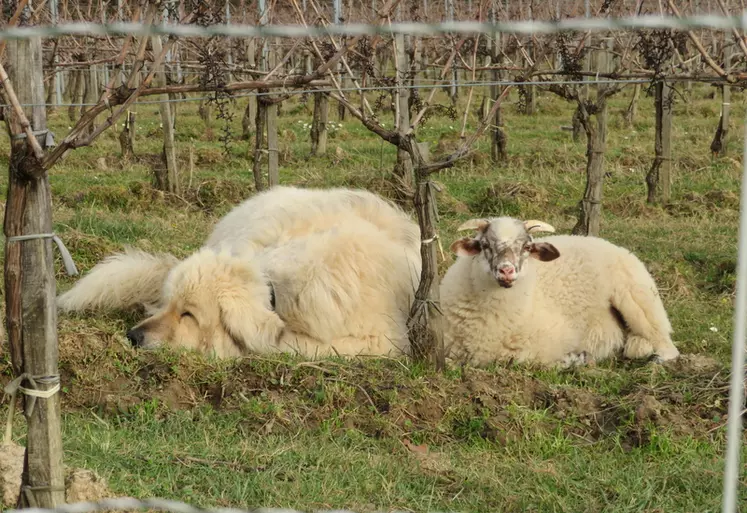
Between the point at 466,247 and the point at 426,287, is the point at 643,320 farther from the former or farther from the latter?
the point at 426,287

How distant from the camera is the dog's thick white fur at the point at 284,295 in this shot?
6.21 meters

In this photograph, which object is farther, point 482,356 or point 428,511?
point 482,356

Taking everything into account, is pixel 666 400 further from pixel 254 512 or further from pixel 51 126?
pixel 51 126

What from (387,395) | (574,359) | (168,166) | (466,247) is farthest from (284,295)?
(168,166)

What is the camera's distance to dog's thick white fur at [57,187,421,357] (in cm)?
621

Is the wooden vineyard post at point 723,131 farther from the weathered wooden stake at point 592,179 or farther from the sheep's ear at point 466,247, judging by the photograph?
the sheep's ear at point 466,247

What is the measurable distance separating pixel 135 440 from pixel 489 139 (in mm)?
12782

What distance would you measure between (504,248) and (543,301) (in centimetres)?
71

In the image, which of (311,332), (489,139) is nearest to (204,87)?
(311,332)

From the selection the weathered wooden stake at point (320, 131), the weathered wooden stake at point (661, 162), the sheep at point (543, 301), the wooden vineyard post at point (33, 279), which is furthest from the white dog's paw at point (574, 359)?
the weathered wooden stake at point (320, 131)

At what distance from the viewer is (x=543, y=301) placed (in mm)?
6516

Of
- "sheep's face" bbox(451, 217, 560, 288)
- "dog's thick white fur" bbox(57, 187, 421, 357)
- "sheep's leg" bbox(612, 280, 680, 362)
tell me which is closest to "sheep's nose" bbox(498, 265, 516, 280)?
"sheep's face" bbox(451, 217, 560, 288)

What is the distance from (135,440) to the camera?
470 cm

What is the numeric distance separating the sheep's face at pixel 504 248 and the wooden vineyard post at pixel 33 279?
10.8 feet
